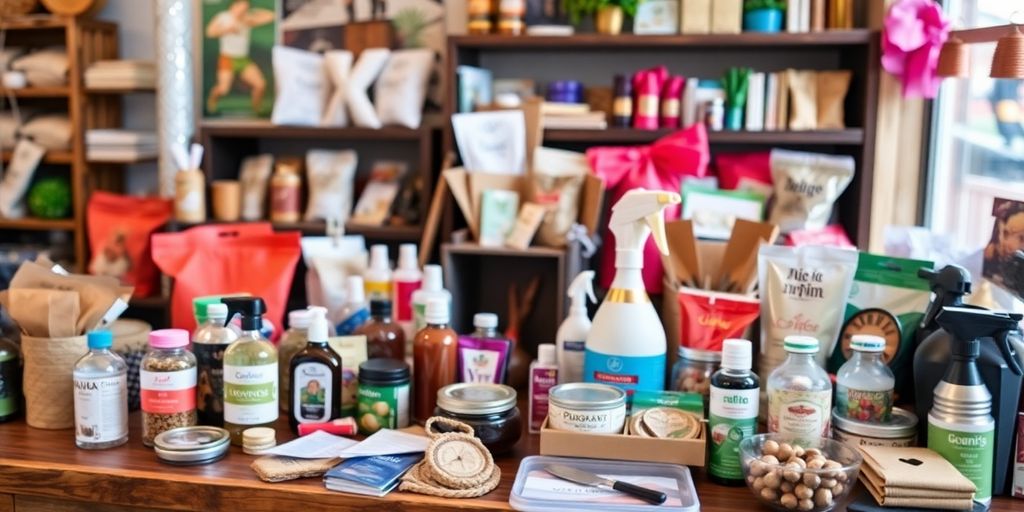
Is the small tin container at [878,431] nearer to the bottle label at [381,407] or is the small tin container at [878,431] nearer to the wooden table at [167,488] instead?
the wooden table at [167,488]

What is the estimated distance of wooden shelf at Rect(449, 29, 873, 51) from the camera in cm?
237

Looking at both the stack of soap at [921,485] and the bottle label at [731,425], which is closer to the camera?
the stack of soap at [921,485]

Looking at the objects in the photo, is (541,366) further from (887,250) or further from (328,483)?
(887,250)

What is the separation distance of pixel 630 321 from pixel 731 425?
0.89ft

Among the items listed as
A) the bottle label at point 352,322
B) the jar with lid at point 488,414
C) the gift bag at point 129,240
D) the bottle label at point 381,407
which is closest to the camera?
the jar with lid at point 488,414

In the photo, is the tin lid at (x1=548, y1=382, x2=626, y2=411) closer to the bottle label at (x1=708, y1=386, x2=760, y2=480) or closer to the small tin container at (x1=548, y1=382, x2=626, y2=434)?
the small tin container at (x1=548, y1=382, x2=626, y2=434)

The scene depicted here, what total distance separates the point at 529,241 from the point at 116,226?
1230 millimetres

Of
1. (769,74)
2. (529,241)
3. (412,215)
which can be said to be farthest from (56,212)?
(769,74)

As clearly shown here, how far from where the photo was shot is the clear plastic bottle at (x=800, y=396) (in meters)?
1.57

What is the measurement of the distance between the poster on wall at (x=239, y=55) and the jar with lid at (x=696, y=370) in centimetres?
165

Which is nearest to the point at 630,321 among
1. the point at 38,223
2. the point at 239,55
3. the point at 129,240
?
the point at 129,240

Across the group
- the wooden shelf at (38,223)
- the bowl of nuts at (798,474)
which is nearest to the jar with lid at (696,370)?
the bowl of nuts at (798,474)

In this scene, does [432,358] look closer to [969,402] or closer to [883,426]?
[883,426]

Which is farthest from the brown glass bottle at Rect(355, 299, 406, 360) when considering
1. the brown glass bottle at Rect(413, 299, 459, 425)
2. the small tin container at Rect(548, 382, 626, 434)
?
the small tin container at Rect(548, 382, 626, 434)
